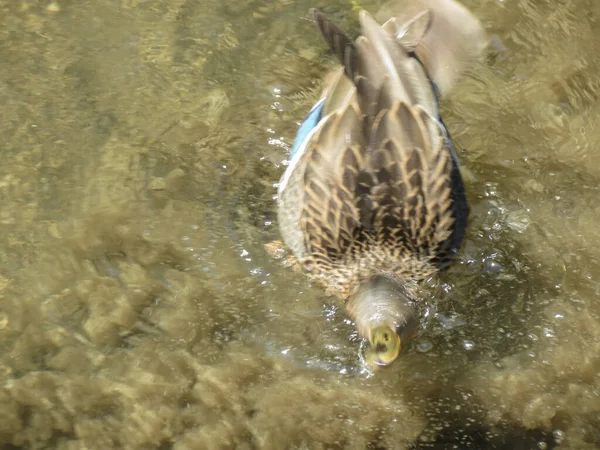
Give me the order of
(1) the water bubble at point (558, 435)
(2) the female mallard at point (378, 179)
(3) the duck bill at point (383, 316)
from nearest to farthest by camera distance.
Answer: (3) the duck bill at point (383, 316) → (1) the water bubble at point (558, 435) → (2) the female mallard at point (378, 179)

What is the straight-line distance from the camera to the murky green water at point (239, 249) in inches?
157

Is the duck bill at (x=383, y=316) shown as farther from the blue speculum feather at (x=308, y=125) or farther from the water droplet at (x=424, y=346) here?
the blue speculum feather at (x=308, y=125)

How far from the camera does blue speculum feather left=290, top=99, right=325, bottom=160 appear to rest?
4938 mm

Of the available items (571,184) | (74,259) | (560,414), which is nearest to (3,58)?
(74,259)

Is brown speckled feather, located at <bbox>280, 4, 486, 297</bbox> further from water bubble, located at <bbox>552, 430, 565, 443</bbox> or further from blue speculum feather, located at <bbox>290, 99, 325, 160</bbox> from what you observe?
water bubble, located at <bbox>552, 430, 565, 443</bbox>

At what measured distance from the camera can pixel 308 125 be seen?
5082 millimetres

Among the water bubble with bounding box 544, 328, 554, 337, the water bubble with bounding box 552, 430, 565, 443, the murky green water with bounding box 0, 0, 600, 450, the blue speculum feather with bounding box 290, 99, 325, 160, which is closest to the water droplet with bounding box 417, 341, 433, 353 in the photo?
the murky green water with bounding box 0, 0, 600, 450

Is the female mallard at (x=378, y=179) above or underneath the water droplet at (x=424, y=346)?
above

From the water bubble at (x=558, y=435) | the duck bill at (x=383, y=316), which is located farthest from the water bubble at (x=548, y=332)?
the duck bill at (x=383, y=316)

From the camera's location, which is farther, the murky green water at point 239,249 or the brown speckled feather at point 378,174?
the brown speckled feather at point 378,174

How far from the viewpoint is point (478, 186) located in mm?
5066

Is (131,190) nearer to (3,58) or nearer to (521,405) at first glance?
(3,58)

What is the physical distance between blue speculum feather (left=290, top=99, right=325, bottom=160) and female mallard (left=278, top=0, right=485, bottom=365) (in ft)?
0.70

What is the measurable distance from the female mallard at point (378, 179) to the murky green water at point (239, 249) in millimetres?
249
